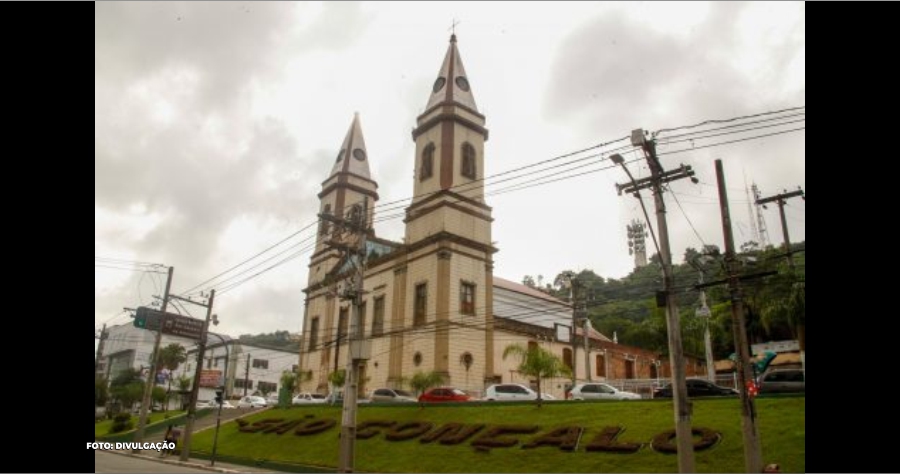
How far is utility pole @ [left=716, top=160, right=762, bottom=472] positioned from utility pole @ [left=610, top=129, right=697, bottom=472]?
1.28 m

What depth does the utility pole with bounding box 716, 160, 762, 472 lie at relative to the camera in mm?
14914

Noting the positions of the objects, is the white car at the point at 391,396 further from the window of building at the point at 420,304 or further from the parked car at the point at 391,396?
the window of building at the point at 420,304

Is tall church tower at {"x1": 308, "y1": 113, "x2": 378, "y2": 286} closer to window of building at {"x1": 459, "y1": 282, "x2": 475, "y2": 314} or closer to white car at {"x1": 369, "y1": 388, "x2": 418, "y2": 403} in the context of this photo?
window of building at {"x1": 459, "y1": 282, "x2": 475, "y2": 314}

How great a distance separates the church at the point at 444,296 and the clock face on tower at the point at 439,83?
91mm

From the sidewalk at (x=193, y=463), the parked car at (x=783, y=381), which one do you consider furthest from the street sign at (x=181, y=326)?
the parked car at (x=783, y=381)

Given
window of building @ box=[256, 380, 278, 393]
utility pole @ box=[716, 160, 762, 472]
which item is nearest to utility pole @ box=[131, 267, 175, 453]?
utility pole @ box=[716, 160, 762, 472]

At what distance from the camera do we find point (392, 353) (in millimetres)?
41281

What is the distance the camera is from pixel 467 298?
40.2 m

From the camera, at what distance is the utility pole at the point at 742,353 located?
1491 centimetres
